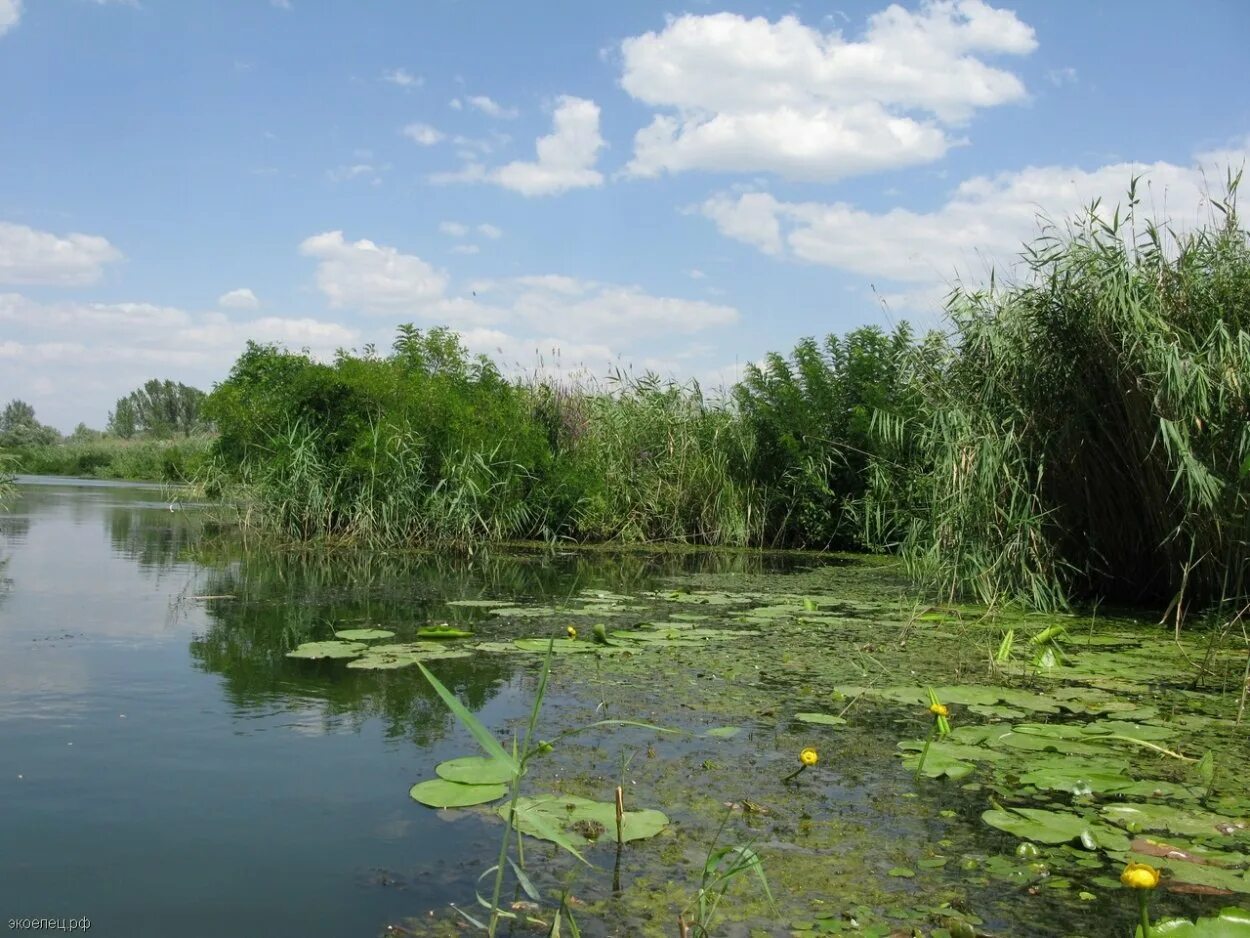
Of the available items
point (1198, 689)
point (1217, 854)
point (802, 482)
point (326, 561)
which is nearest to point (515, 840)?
point (1217, 854)

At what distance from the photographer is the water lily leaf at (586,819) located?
2.92m

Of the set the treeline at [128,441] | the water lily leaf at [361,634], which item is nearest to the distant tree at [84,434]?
the treeline at [128,441]

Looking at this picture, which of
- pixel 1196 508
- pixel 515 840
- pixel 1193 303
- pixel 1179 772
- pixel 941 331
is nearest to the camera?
pixel 515 840

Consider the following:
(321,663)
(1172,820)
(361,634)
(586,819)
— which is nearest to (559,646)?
(361,634)

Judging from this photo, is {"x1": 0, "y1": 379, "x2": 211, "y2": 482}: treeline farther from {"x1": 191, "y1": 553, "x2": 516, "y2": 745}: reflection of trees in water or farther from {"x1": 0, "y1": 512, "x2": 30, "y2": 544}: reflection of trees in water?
{"x1": 191, "y1": 553, "x2": 516, "y2": 745}: reflection of trees in water

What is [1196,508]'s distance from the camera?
6312 mm

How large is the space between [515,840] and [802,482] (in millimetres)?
10510

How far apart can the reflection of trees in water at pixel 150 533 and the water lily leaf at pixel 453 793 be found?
23.0 feet

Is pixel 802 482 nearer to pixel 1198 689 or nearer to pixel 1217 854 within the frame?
pixel 1198 689

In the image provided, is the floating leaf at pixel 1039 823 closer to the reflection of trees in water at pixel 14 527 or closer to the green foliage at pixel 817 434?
the green foliage at pixel 817 434

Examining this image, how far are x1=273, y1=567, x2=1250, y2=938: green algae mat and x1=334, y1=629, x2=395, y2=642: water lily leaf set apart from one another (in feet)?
0.08

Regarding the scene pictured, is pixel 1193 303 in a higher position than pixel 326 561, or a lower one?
higher

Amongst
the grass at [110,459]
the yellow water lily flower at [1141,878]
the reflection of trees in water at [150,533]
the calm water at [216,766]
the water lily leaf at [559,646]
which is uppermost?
the grass at [110,459]

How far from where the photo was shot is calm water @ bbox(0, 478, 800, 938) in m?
2.54
